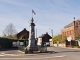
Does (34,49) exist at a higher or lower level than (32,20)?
lower

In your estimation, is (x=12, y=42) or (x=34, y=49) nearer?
(x=34, y=49)

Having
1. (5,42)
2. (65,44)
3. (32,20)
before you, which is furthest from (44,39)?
(32,20)

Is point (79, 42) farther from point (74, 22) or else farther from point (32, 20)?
point (32, 20)

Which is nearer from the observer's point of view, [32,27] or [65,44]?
[32,27]

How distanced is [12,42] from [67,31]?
99.9 ft

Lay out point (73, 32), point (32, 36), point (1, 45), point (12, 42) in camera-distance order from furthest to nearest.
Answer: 1. point (73, 32)
2. point (12, 42)
3. point (1, 45)
4. point (32, 36)

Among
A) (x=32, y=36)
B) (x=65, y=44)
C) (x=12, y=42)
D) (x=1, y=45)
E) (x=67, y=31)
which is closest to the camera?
(x=32, y=36)

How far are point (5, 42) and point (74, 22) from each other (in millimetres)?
30550

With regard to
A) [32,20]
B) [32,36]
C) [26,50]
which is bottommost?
[26,50]

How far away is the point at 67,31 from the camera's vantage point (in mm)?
81750

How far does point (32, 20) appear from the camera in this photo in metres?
34.8

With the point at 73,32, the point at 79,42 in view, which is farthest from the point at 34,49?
the point at 73,32

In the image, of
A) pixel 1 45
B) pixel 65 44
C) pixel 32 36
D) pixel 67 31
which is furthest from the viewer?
pixel 67 31

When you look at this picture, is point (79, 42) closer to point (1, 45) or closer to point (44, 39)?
point (1, 45)
